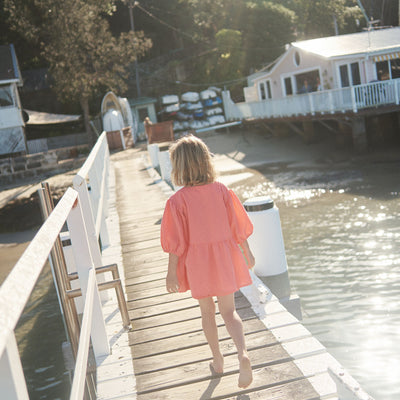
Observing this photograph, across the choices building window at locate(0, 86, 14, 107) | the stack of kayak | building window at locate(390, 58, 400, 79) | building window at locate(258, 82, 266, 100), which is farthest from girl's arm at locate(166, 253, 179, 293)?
the stack of kayak

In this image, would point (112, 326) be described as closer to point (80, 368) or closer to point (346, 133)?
point (80, 368)

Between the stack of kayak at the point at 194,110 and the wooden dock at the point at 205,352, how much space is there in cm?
3024

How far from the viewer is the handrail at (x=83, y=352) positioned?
2.29 metres

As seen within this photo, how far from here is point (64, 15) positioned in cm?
2983

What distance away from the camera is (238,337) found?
3.33m

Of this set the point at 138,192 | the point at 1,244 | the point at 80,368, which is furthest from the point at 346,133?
the point at 80,368

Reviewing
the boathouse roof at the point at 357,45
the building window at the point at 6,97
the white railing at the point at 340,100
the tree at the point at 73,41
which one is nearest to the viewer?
the white railing at the point at 340,100

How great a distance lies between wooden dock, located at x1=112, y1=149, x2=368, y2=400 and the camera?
3.27 m

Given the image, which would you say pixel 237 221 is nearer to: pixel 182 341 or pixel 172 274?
pixel 172 274

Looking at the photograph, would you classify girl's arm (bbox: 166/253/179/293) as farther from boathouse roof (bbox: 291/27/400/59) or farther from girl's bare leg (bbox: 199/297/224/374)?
boathouse roof (bbox: 291/27/400/59)

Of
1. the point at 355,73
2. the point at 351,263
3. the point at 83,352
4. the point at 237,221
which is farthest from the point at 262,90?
the point at 83,352

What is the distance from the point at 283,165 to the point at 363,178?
17.1 feet

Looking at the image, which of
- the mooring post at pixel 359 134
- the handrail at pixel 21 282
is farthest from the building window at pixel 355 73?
the handrail at pixel 21 282

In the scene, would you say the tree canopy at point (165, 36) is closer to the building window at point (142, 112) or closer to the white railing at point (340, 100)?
the building window at point (142, 112)
